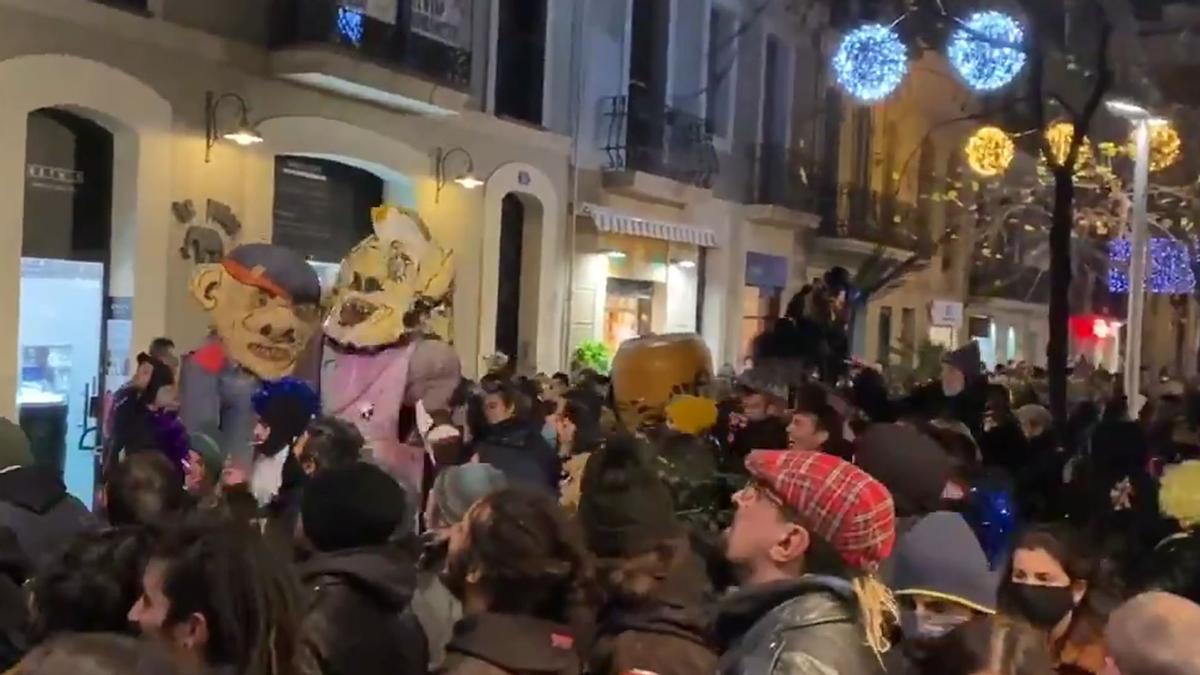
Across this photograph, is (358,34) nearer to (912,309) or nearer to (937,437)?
(937,437)

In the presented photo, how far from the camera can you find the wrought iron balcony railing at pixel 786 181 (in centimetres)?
2241

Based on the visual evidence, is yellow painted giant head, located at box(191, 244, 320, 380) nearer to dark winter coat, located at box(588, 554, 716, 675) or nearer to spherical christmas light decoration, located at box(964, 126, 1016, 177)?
dark winter coat, located at box(588, 554, 716, 675)

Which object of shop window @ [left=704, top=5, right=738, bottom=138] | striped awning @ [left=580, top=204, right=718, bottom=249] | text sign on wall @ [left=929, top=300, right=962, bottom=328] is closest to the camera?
striped awning @ [left=580, top=204, right=718, bottom=249]

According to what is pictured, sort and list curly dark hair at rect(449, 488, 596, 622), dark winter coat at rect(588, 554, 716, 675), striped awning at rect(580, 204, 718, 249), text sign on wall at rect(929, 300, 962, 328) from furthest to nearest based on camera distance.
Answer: text sign on wall at rect(929, 300, 962, 328)
striped awning at rect(580, 204, 718, 249)
dark winter coat at rect(588, 554, 716, 675)
curly dark hair at rect(449, 488, 596, 622)

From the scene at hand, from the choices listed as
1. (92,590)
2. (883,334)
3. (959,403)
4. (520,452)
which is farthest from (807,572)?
(883,334)

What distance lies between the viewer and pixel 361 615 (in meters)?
3.82

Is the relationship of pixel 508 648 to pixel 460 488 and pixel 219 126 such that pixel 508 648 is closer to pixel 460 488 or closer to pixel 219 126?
pixel 460 488

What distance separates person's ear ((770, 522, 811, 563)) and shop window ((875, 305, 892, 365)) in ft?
76.7

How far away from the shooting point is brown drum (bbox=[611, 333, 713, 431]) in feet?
31.3

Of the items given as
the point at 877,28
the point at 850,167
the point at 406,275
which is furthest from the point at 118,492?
the point at 850,167

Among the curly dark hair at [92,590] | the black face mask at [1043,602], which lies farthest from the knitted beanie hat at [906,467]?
the curly dark hair at [92,590]

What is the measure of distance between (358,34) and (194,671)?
453 inches

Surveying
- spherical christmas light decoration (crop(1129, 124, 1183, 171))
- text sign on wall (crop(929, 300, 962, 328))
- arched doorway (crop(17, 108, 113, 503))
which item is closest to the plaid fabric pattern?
arched doorway (crop(17, 108, 113, 503))

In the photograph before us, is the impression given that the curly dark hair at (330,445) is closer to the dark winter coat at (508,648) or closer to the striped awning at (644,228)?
the dark winter coat at (508,648)
